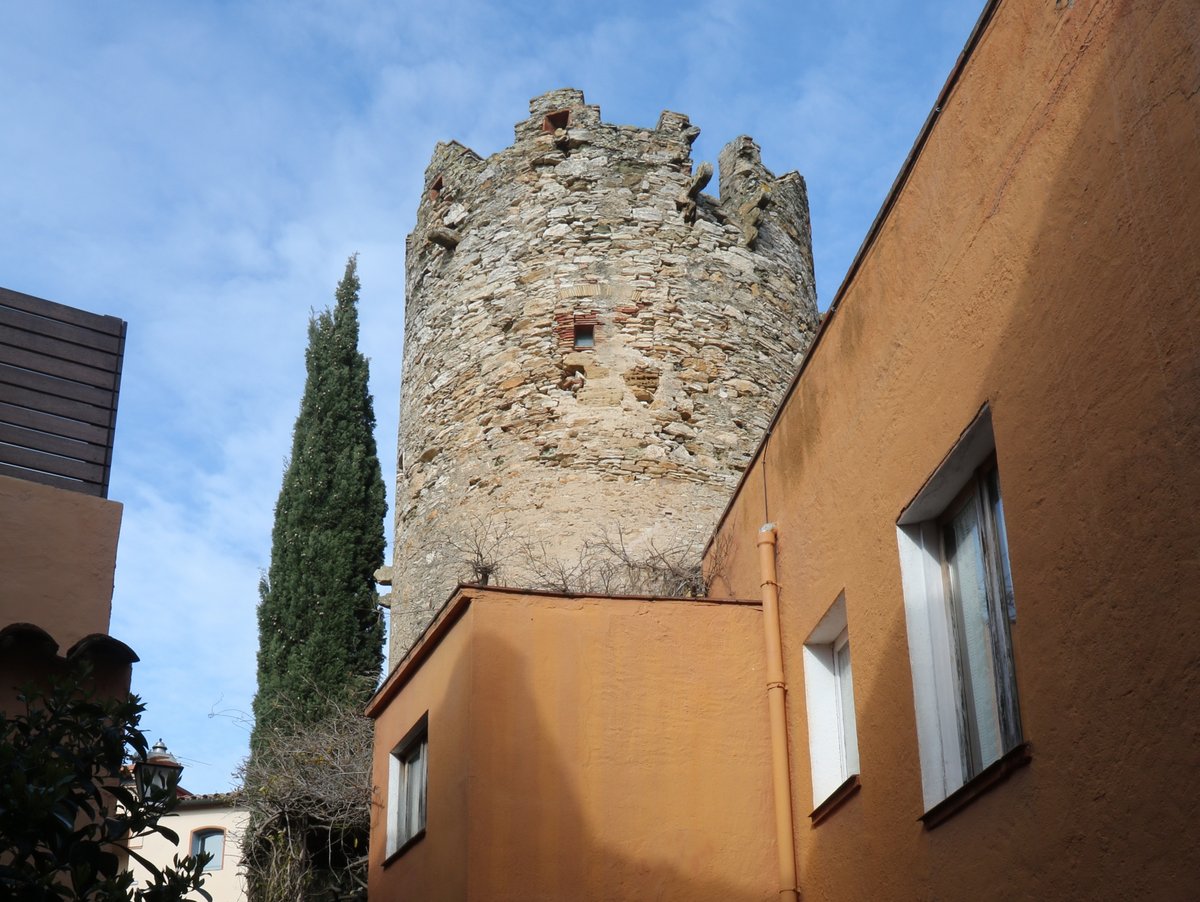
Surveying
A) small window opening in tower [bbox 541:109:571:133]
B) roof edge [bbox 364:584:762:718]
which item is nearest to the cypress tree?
small window opening in tower [bbox 541:109:571:133]

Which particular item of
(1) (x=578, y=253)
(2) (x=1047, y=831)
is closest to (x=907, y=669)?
(2) (x=1047, y=831)

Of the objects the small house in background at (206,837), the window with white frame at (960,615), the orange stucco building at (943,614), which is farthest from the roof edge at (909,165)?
the small house in background at (206,837)

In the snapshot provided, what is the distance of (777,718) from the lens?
7695 millimetres

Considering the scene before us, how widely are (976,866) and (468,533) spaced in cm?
731

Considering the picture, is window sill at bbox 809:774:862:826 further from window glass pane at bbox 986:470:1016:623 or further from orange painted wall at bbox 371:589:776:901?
window glass pane at bbox 986:470:1016:623

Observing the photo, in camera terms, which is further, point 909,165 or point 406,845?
point 406,845

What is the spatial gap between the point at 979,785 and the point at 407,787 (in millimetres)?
4899

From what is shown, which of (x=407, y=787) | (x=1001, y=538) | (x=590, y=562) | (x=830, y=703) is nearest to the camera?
(x=1001, y=538)

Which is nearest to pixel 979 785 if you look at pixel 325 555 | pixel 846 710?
pixel 846 710

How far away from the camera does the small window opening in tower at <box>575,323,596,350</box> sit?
40.8 ft

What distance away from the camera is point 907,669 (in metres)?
6.07

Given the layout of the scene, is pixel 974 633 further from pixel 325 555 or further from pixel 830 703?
pixel 325 555

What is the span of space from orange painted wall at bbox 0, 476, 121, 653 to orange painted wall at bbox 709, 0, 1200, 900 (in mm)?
3891

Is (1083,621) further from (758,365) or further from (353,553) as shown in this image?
(353,553)
